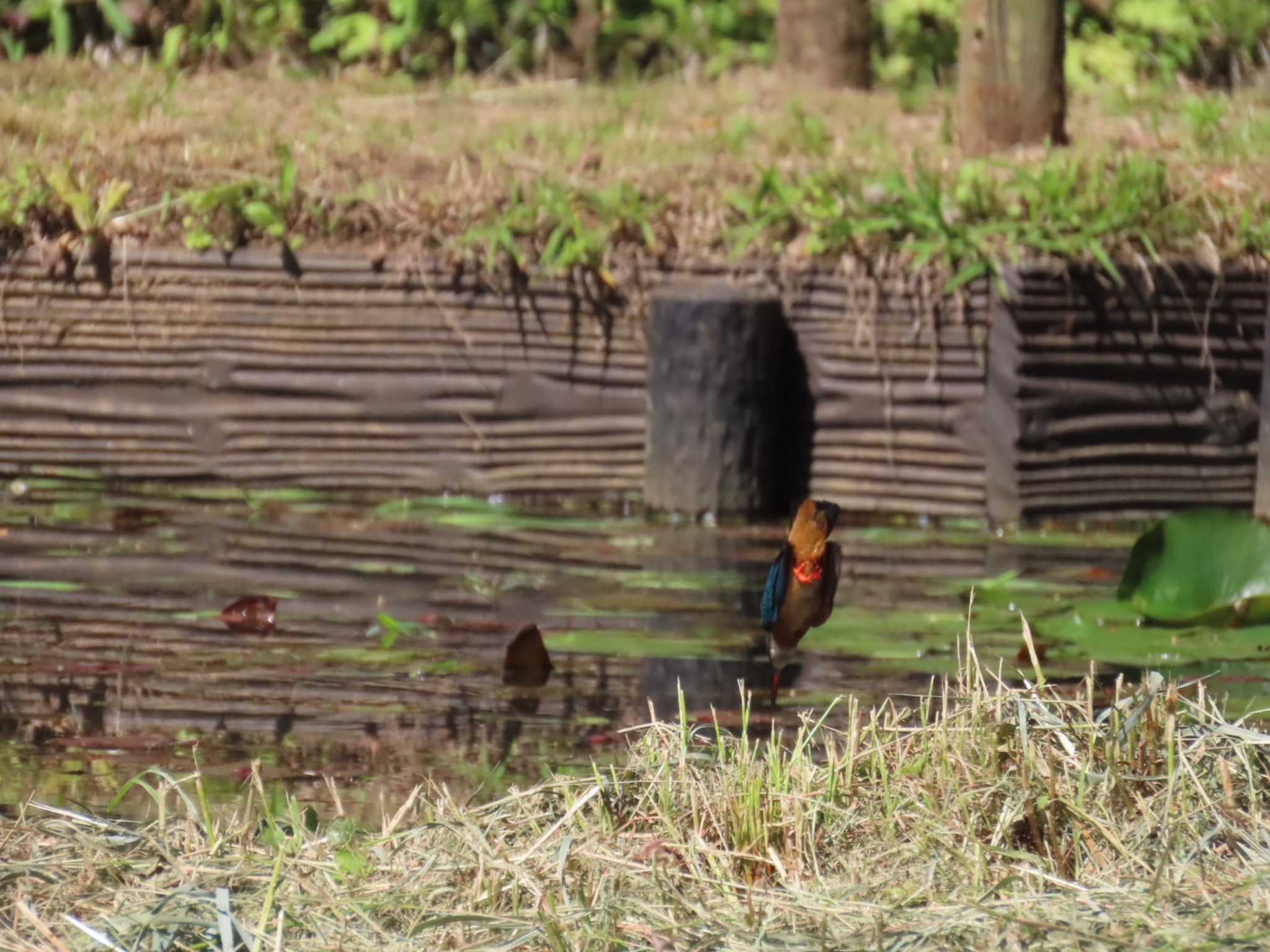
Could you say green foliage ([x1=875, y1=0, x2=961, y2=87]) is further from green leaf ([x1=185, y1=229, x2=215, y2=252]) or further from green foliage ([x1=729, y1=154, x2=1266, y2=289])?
green leaf ([x1=185, y1=229, x2=215, y2=252])

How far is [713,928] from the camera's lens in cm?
195

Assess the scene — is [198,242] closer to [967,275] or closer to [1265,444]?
[967,275]

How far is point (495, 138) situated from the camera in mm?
5699

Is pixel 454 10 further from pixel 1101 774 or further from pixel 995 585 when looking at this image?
pixel 1101 774

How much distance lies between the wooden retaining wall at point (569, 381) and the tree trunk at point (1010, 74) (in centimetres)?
100

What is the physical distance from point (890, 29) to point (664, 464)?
12.8ft

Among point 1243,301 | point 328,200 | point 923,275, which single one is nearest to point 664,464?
point 923,275

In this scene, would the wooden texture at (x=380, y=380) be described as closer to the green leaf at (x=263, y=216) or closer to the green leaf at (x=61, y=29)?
the green leaf at (x=263, y=216)

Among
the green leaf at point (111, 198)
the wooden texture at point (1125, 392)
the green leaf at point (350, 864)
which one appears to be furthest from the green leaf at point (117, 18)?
Result: the green leaf at point (350, 864)

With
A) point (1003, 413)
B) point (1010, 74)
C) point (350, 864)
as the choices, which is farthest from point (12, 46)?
point (350, 864)

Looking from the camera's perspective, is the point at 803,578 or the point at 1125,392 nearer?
the point at 803,578

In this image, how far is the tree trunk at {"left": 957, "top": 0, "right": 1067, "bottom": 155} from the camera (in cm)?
534

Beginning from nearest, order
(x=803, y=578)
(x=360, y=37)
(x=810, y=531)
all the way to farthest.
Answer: (x=810, y=531), (x=803, y=578), (x=360, y=37)

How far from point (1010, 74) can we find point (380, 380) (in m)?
2.07
